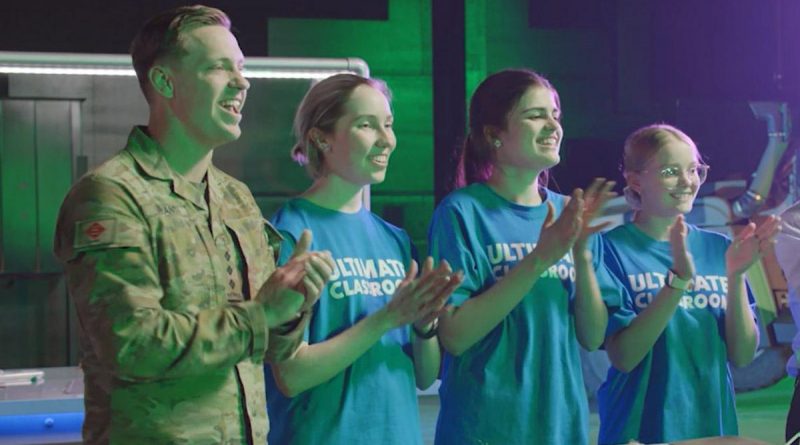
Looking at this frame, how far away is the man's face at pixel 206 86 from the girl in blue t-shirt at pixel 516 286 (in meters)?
0.71

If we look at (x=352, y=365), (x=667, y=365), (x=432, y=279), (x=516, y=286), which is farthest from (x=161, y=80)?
(x=667, y=365)

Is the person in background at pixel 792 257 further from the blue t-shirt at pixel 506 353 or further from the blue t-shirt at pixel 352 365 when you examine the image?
the blue t-shirt at pixel 352 365

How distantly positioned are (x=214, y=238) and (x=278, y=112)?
161 inches

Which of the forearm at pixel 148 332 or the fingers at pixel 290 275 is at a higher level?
the fingers at pixel 290 275

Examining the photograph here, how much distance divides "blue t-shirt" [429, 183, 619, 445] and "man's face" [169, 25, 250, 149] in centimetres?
72

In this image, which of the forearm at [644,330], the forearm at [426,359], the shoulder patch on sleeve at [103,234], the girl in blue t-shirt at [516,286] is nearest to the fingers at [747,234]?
the forearm at [644,330]

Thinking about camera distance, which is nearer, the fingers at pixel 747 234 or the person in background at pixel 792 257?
the fingers at pixel 747 234

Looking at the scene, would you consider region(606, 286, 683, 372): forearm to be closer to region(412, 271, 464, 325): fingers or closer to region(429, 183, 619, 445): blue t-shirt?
region(429, 183, 619, 445): blue t-shirt

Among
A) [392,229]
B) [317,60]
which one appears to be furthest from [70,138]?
[392,229]

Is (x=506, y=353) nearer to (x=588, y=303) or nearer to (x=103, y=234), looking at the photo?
(x=588, y=303)

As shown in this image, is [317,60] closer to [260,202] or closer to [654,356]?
[654,356]

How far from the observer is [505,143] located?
7.59ft

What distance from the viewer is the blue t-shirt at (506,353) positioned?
2.20 meters

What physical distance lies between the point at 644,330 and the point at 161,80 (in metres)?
1.28
